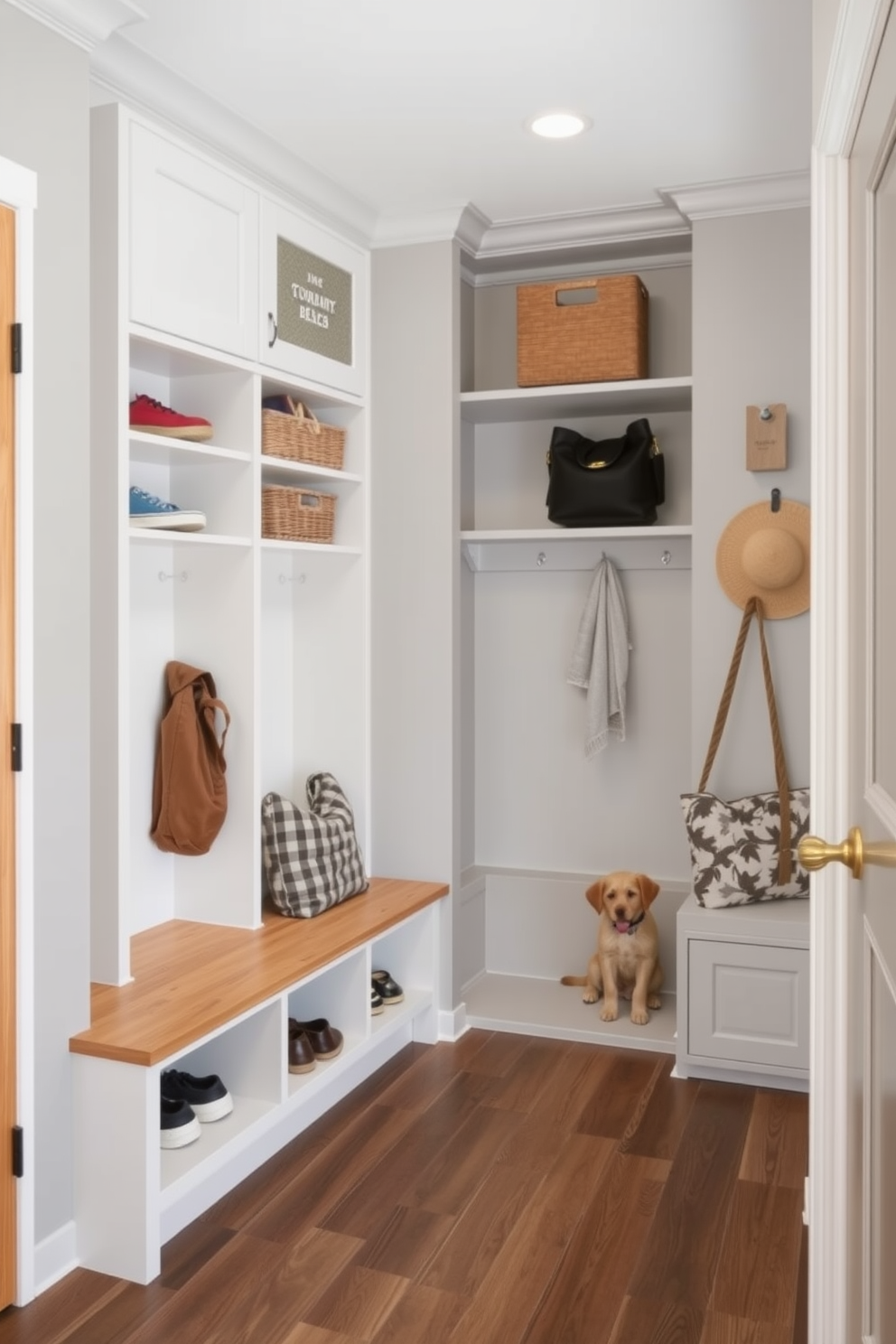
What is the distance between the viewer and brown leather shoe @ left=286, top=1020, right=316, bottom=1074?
9.90 ft

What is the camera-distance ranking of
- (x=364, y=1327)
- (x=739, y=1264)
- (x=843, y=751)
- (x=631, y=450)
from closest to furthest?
(x=843, y=751) → (x=364, y=1327) → (x=739, y=1264) → (x=631, y=450)

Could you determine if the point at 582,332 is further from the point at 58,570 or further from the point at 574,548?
the point at 58,570

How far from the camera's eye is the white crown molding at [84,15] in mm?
2229

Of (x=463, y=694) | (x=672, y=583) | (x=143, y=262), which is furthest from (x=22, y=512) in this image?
(x=672, y=583)

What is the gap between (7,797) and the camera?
2225 mm

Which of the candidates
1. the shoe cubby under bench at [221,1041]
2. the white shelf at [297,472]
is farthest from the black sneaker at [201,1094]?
the white shelf at [297,472]

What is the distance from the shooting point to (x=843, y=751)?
1618 mm

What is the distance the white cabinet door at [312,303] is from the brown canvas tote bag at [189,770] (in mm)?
924

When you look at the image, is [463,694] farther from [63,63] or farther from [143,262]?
[63,63]

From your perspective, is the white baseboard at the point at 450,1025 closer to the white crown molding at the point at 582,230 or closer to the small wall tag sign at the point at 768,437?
the small wall tag sign at the point at 768,437

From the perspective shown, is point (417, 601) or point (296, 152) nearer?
point (296, 152)

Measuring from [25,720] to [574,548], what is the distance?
227cm

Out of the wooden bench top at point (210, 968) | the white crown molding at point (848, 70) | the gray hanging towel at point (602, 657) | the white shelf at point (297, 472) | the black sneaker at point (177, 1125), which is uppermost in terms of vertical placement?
the white crown molding at point (848, 70)

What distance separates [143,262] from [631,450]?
1.64 m
